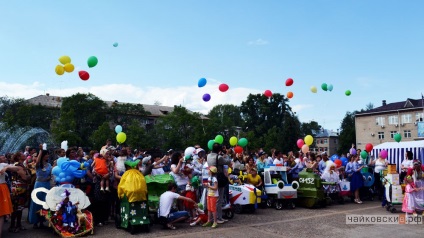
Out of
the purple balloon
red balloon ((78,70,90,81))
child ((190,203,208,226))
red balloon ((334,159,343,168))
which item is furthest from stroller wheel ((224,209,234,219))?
red balloon ((78,70,90,81))

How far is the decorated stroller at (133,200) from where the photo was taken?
7.75 metres

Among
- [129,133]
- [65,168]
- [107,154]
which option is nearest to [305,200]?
[107,154]

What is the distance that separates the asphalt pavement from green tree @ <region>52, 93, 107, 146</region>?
48976 mm

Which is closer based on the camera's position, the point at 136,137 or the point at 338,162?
the point at 338,162

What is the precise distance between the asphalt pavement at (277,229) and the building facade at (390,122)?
56633 mm

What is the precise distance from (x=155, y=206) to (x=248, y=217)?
2688 millimetres

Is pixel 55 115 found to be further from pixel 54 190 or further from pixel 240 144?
pixel 54 190

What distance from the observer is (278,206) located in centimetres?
1132

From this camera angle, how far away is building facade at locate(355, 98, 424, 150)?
60344 mm

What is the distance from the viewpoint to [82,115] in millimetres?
59531

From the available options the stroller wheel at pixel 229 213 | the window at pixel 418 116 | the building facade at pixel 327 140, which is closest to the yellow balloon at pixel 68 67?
the stroller wheel at pixel 229 213

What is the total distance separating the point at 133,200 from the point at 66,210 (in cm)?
142

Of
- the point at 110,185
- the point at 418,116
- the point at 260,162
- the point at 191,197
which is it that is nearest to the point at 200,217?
the point at 191,197

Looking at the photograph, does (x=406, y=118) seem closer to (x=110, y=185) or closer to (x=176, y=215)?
(x=176, y=215)
